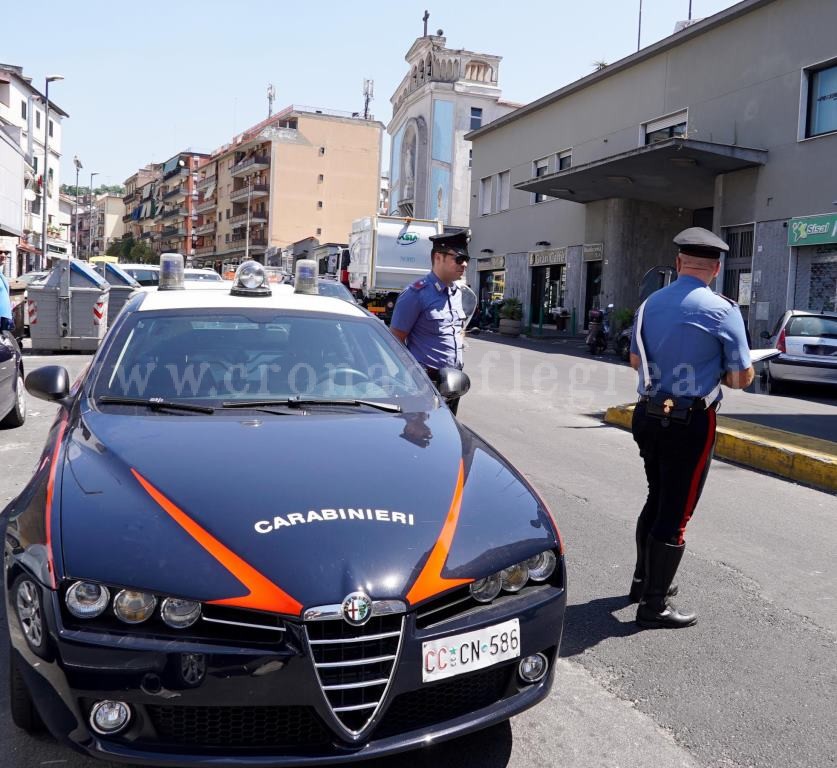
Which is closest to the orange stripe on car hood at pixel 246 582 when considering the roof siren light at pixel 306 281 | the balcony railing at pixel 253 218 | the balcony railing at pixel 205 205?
the roof siren light at pixel 306 281

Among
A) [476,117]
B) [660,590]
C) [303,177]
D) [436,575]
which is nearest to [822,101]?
[660,590]

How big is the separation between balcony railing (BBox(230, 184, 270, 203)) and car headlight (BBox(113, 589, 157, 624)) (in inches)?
3266

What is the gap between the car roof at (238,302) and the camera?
14.6 ft

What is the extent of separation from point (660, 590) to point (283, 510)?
6.98 ft

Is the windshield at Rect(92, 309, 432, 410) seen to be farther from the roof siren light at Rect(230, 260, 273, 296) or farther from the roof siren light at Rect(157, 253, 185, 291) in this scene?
the roof siren light at Rect(157, 253, 185, 291)

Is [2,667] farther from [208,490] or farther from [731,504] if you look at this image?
[731,504]

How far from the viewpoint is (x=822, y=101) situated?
21.1 m

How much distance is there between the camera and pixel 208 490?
2.79 metres

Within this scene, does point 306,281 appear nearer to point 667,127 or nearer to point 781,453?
point 781,453

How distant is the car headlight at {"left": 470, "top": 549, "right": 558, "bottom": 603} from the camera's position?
2.66 meters

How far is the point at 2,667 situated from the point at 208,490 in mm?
1355

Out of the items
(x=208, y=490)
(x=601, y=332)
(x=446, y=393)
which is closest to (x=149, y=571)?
(x=208, y=490)

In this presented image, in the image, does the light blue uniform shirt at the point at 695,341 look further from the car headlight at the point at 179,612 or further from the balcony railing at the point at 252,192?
the balcony railing at the point at 252,192

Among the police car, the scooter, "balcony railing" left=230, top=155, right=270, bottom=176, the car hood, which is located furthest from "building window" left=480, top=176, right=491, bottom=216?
"balcony railing" left=230, top=155, right=270, bottom=176
